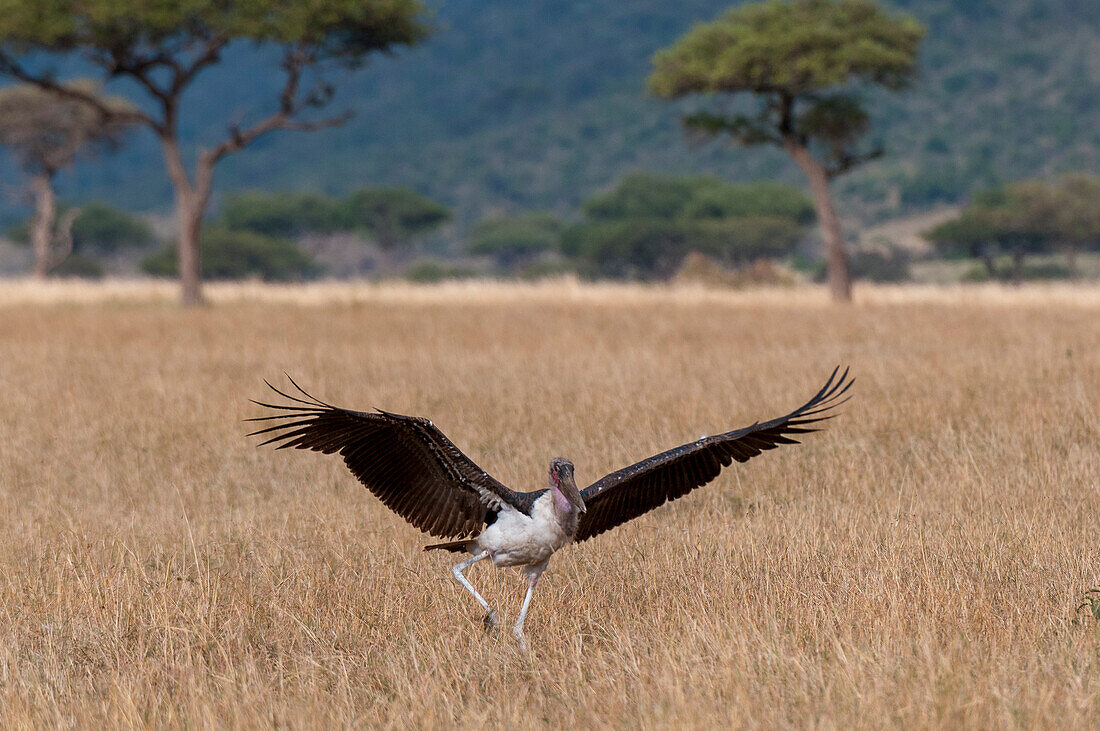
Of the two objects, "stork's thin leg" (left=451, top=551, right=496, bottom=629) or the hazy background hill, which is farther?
the hazy background hill

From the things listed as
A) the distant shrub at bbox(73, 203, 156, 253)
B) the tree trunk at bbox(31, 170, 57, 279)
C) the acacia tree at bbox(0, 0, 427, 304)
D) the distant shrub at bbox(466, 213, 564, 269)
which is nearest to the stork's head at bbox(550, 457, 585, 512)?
the acacia tree at bbox(0, 0, 427, 304)

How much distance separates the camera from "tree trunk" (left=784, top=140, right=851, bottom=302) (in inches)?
1171

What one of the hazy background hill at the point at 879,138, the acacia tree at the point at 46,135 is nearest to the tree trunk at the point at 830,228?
the acacia tree at the point at 46,135

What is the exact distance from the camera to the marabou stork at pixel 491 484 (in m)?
4.52

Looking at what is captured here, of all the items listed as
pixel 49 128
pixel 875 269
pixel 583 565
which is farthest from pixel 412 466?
pixel 875 269

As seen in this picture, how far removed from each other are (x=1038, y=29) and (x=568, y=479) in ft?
543

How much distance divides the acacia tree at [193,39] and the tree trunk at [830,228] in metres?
10.9

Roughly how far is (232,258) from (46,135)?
2009 cm

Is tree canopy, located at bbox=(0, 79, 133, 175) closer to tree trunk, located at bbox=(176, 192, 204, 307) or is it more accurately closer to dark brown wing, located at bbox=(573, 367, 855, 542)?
tree trunk, located at bbox=(176, 192, 204, 307)

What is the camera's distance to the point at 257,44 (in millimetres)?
28172

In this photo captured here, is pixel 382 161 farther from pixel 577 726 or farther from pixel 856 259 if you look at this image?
pixel 577 726

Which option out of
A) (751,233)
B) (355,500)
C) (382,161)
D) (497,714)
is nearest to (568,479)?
(497,714)

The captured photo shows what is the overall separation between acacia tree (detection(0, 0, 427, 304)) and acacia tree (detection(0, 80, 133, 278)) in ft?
68.4

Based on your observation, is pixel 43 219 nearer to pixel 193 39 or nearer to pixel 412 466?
pixel 193 39
